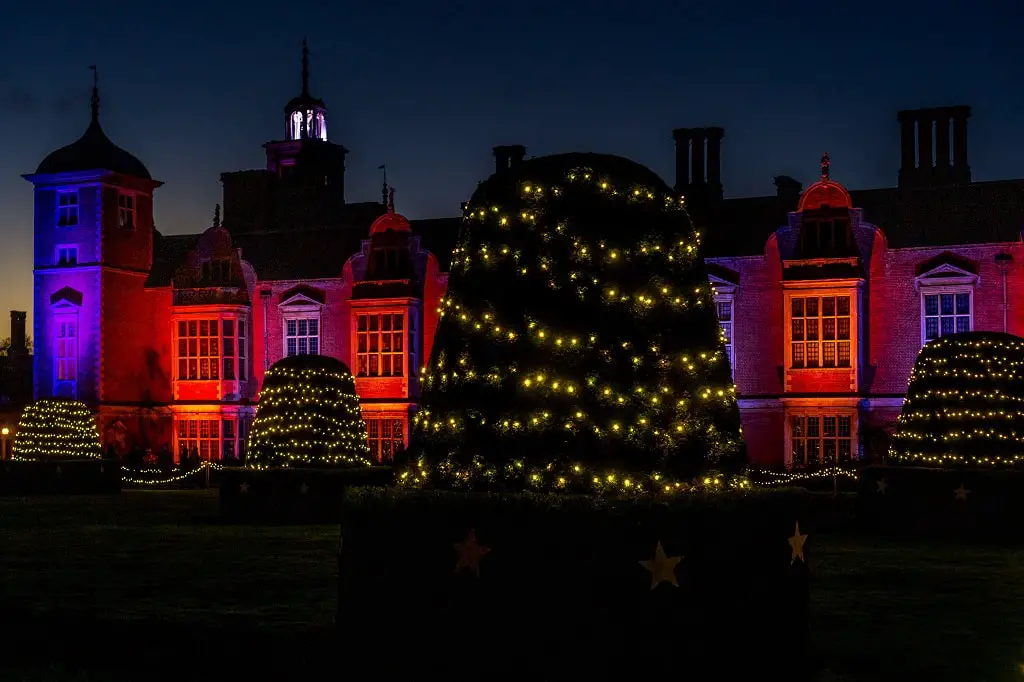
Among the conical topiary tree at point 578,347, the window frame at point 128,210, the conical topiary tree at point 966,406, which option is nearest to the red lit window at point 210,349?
the window frame at point 128,210

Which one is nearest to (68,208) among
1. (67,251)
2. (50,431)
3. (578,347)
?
(67,251)

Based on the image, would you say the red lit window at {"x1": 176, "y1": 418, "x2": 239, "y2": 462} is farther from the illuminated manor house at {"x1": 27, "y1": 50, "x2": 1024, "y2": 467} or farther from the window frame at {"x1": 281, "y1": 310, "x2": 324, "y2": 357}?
the window frame at {"x1": 281, "y1": 310, "x2": 324, "y2": 357}

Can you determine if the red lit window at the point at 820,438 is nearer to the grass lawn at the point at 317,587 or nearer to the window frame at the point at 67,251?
the grass lawn at the point at 317,587

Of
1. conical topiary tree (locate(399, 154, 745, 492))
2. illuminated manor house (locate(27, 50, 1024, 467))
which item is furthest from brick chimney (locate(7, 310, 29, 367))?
conical topiary tree (locate(399, 154, 745, 492))

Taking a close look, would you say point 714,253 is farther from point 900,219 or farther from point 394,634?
point 394,634

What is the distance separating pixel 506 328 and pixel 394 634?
81.2 inches

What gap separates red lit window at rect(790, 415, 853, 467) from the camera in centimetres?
3322

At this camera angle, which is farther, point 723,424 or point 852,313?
point 852,313

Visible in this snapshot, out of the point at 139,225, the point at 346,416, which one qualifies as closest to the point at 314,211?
the point at 139,225

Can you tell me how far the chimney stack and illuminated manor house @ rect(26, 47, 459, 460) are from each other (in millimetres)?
6547

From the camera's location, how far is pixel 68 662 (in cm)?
920

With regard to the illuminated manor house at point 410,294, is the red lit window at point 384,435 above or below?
below

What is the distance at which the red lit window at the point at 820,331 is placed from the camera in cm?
3316

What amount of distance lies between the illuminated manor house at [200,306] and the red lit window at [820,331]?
9808mm
